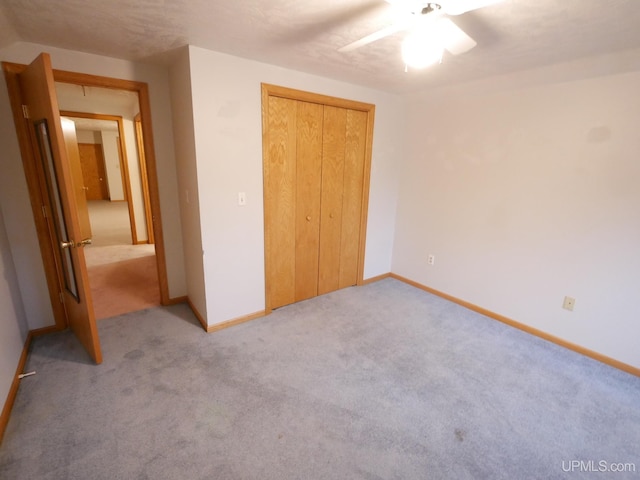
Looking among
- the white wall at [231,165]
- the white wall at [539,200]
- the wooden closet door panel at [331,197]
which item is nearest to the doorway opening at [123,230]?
the white wall at [231,165]

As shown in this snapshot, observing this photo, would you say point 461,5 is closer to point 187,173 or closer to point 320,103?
point 320,103

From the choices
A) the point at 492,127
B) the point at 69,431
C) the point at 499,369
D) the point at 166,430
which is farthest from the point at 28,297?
the point at 492,127

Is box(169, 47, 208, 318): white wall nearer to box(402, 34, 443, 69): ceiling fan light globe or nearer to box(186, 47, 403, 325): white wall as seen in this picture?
box(186, 47, 403, 325): white wall

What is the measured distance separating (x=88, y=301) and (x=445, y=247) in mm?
3179

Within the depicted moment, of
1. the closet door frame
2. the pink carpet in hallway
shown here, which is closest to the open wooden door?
the pink carpet in hallway

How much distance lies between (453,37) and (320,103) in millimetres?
1589

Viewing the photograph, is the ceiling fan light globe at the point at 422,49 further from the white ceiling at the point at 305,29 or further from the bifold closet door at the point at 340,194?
the bifold closet door at the point at 340,194

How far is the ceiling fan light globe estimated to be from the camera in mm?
1357

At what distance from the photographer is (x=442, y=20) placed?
1284 millimetres

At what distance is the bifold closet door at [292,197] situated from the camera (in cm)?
262

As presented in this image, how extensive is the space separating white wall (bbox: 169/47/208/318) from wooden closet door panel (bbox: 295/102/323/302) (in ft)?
Result: 3.04

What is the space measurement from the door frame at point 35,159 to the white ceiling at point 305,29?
0.62 ft

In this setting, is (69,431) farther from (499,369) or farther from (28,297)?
(499,369)

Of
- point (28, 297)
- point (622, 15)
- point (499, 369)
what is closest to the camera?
point (622, 15)
